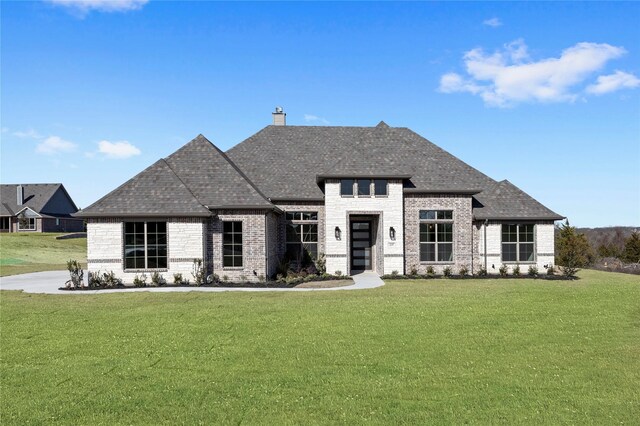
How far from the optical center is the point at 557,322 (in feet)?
39.0

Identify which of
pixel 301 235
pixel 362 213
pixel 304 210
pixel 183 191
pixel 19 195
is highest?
pixel 19 195

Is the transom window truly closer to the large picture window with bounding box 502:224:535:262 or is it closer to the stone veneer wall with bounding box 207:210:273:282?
the stone veneer wall with bounding box 207:210:273:282

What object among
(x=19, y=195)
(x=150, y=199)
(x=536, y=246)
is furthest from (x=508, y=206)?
(x=19, y=195)

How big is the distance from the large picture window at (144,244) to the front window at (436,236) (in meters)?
12.9

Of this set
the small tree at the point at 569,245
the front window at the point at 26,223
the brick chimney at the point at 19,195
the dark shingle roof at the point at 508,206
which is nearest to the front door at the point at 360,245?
the dark shingle roof at the point at 508,206

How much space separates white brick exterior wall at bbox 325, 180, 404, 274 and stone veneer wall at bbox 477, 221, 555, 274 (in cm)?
502

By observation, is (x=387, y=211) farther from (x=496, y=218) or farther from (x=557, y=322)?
(x=557, y=322)

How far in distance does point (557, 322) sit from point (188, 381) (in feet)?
31.1

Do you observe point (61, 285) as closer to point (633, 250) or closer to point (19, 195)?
point (633, 250)

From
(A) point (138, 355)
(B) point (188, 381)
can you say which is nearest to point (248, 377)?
(B) point (188, 381)

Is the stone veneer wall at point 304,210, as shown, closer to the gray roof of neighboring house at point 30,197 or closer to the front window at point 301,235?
the front window at point 301,235

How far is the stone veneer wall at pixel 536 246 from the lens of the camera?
2441 cm

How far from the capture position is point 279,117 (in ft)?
98.5

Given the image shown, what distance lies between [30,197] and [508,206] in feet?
228
